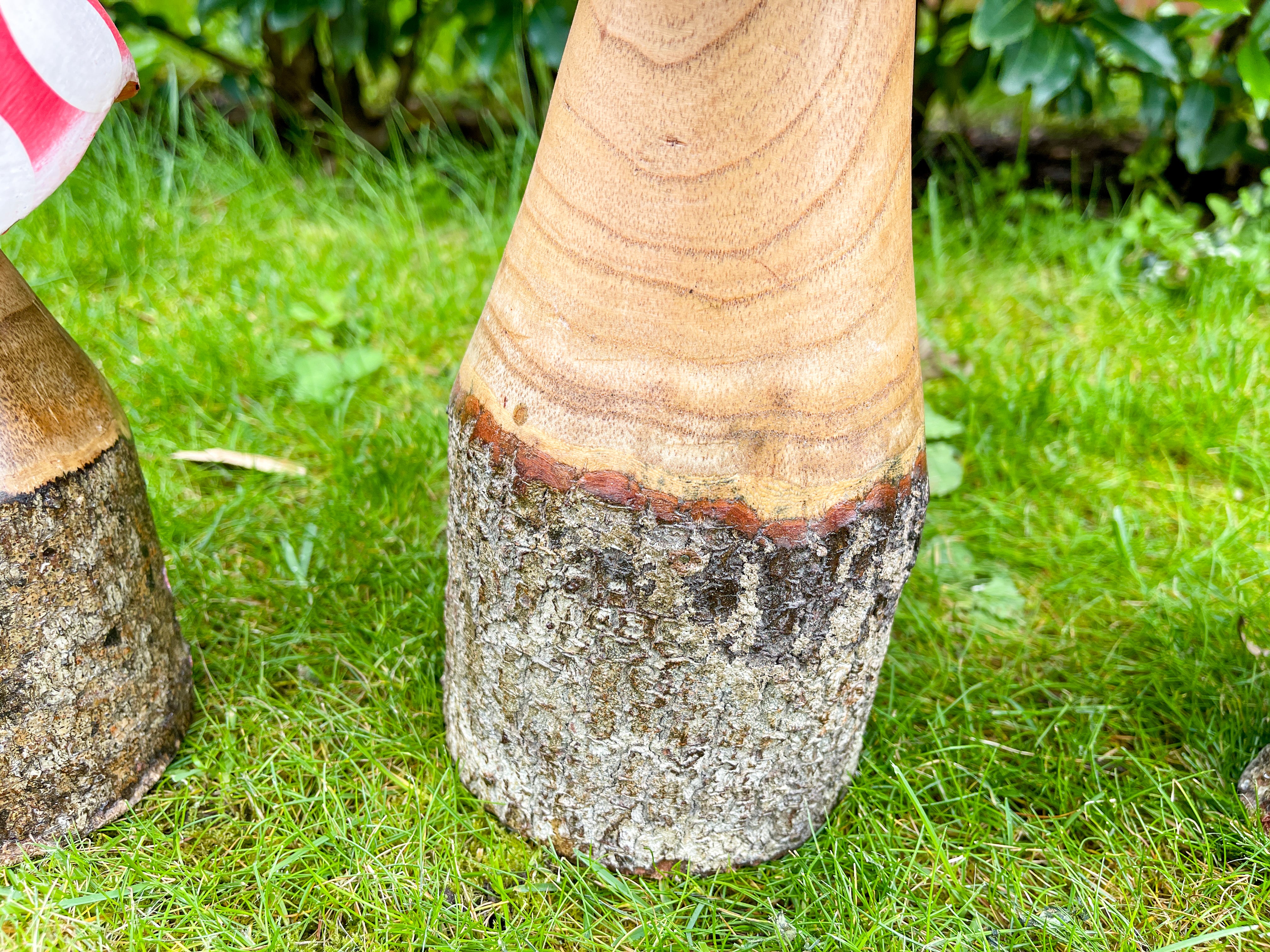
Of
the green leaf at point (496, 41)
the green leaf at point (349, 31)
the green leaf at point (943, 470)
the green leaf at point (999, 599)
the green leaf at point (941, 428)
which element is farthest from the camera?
the green leaf at point (349, 31)

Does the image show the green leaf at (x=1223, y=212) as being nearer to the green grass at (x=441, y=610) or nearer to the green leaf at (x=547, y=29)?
the green grass at (x=441, y=610)

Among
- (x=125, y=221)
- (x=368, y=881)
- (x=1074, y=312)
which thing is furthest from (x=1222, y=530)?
(x=125, y=221)

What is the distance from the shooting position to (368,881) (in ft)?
4.58

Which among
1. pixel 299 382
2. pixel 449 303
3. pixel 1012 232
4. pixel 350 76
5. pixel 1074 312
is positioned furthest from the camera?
pixel 350 76

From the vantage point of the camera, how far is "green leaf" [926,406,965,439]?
2.33 m

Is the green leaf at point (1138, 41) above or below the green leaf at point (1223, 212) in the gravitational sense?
above

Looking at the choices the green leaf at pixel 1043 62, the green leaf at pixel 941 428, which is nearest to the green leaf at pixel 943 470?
the green leaf at pixel 941 428

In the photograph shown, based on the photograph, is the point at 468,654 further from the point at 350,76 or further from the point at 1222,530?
the point at 350,76

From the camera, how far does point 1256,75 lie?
8.12 ft

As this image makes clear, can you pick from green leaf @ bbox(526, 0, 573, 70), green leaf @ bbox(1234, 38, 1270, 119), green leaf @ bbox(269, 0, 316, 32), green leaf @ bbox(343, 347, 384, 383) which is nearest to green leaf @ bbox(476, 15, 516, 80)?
green leaf @ bbox(526, 0, 573, 70)

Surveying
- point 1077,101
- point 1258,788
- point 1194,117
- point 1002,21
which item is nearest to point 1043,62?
point 1002,21

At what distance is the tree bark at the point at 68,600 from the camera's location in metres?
1.22

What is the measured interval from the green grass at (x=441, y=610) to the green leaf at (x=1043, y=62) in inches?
23.2

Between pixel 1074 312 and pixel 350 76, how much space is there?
2531 millimetres
